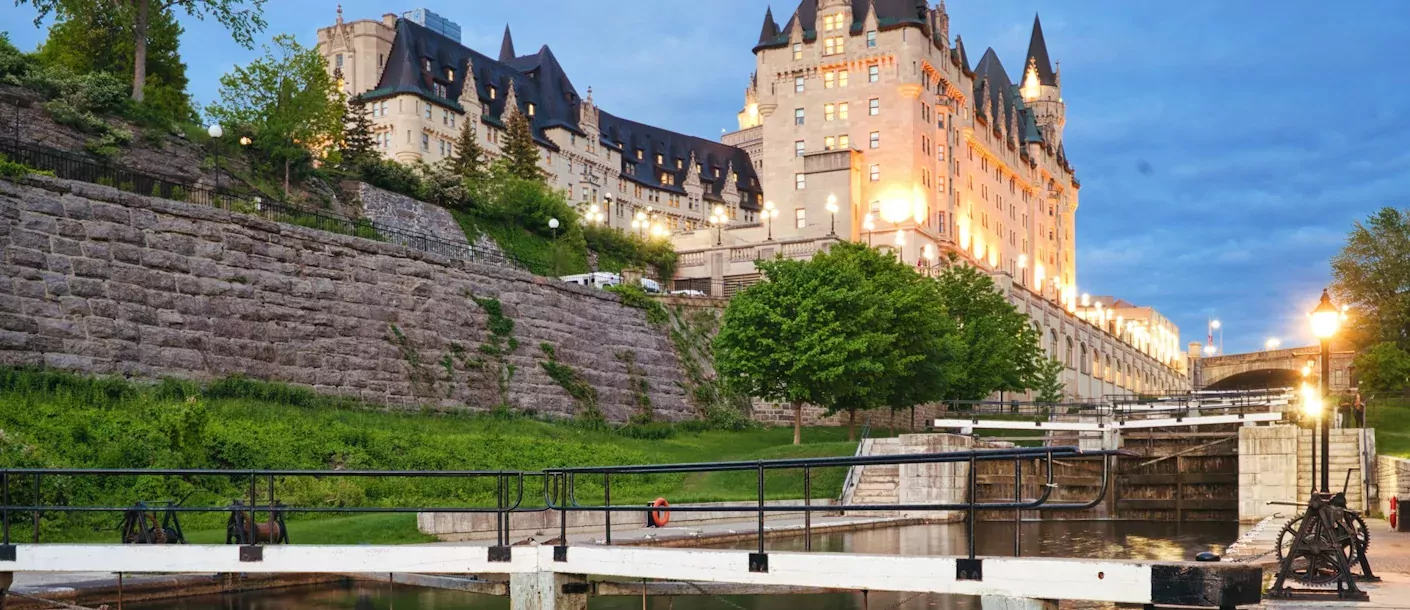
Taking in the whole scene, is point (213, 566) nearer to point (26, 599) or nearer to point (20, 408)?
point (26, 599)

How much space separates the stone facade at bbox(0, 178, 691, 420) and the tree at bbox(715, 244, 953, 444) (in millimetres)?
5959

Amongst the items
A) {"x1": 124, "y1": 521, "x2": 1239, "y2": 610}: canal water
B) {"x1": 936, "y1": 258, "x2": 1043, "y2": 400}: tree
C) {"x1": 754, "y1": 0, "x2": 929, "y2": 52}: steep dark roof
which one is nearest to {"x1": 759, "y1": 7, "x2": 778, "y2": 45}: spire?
{"x1": 754, "y1": 0, "x2": 929, "y2": 52}: steep dark roof

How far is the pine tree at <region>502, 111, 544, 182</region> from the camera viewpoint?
91.1m

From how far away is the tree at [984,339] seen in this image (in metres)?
63.7

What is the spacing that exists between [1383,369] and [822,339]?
130ft

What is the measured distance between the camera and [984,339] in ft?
213

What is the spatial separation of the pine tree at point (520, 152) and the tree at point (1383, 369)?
5368 centimetres

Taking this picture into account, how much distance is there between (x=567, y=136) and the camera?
117312 mm

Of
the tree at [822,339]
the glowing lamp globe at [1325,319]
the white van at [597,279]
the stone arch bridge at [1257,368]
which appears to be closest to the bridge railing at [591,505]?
the glowing lamp globe at [1325,319]

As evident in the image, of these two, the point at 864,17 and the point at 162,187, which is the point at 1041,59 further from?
the point at 162,187

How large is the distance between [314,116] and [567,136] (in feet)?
169

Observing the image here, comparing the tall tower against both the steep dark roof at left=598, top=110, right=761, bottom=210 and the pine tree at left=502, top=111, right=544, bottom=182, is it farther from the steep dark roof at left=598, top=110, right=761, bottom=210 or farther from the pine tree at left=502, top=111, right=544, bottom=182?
→ the pine tree at left=502, top=111, right=544, bottom=182

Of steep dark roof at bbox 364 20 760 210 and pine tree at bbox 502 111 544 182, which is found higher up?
steep dark roof at bbox 364 20 760 210

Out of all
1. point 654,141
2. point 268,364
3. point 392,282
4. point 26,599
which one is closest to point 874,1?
point 654,141
